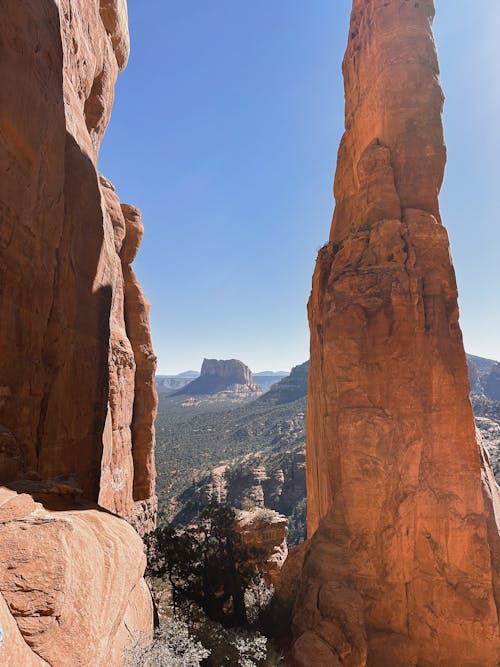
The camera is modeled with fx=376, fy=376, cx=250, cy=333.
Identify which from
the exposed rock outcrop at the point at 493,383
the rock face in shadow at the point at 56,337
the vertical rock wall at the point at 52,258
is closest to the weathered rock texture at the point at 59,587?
the rock face in shadow at the point at 56,337

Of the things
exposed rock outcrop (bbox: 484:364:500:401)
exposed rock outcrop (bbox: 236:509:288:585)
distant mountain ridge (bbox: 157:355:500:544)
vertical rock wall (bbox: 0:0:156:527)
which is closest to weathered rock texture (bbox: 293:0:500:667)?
exposed rock outcrop (bbox: 236:509:288:585)

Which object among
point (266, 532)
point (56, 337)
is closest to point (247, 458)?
point (266, 532)

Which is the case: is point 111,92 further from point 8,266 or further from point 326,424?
point 326,424

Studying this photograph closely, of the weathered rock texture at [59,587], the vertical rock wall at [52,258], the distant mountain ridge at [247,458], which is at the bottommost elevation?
the distant mountain ridge at [247,458]

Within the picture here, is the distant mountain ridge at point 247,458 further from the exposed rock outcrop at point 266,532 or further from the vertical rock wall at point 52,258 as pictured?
the vertical rock wall at point 52,258

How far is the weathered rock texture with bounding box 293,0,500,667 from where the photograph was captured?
13.1 m

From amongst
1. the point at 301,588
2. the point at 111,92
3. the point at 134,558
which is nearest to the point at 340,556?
the point at 301,588

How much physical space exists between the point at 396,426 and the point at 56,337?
Answer: 12410mm

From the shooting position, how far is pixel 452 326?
15797mm

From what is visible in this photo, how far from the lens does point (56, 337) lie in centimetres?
969

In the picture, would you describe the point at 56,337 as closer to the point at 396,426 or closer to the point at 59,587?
the point at 59,587

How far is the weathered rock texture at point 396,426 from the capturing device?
13.1 meters

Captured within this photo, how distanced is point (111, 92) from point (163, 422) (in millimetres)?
96836

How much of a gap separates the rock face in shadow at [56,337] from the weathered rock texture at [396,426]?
8.87m
